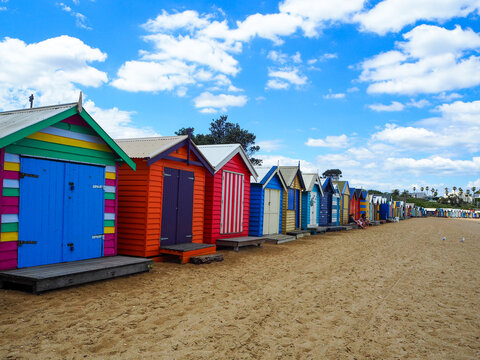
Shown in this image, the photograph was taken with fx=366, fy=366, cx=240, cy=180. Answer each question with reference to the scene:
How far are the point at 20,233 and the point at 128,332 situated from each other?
11.0 feet

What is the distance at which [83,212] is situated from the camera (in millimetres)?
8047

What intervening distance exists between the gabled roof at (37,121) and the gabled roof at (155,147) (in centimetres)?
100

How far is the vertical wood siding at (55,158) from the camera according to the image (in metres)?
6.55

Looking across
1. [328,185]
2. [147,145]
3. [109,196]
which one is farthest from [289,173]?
[109,196]

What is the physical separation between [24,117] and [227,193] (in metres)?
7.78

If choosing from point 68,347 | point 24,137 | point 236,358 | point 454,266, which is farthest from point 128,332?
point 454,266

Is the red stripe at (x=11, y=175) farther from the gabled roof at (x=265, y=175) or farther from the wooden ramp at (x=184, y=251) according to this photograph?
the gabled roof at (x=265, y=175)

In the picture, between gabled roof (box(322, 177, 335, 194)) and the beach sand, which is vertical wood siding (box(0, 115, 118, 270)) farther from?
gabled roof (box(322, 177, 335, 194))

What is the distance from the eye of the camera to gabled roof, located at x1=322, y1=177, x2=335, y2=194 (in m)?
26.3

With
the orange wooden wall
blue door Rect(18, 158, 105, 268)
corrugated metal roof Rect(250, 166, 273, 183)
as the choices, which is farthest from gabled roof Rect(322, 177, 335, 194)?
blue door Rect(18, 158, 105, 268)

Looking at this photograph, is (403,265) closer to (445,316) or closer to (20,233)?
(445,316)

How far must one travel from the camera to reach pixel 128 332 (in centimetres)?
489

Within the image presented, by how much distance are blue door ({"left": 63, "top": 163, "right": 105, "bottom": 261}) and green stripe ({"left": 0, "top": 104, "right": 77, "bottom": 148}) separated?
1025 mm

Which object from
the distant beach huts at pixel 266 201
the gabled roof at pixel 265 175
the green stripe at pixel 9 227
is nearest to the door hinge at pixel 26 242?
the green stripe at pixel 9 227
